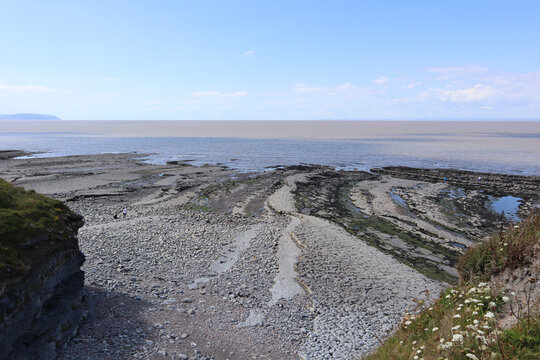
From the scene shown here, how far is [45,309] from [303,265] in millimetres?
11906

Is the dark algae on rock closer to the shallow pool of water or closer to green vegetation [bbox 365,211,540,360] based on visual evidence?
green vegetation [bbox 365,211,540,360]

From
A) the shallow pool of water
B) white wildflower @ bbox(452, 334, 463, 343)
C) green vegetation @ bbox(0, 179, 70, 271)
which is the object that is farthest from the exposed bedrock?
green vegetation @ bbox(0, 179, 70, 271)

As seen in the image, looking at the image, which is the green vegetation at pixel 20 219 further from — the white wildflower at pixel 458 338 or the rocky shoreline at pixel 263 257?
the white wildflower at pixel 458 338

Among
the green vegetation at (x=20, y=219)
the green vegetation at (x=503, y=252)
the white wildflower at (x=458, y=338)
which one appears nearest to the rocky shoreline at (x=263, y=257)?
the green vegetation at (x=20, y=219)

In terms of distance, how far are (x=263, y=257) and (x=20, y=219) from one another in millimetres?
11992

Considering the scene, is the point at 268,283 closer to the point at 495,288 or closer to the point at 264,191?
the point at 495,288

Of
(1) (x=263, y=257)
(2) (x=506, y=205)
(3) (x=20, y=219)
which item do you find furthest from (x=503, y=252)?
(2) (x=506, y=205)

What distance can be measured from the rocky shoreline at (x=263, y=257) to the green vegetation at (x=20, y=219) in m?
3.37

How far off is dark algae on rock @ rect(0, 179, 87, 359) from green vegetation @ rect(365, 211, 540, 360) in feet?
29.6

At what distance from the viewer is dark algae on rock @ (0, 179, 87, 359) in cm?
830

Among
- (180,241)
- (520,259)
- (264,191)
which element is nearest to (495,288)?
(520,259)

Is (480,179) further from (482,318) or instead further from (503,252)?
(482,318)

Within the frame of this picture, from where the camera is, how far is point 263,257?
18953 millimetres

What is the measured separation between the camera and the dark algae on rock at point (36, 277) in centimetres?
830
